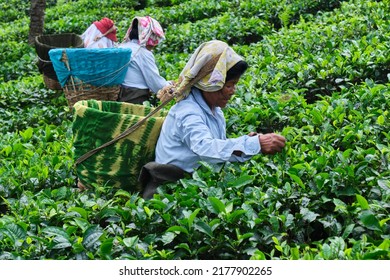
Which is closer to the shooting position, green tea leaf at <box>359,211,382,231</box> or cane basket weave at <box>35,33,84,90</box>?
green tea leaf at <box>359,211,382,231</box>

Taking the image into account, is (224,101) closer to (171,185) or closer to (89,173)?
(171,185)

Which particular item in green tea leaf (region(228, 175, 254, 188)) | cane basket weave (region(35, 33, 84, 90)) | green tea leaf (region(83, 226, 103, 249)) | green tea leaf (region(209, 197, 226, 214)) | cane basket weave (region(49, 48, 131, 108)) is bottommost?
cane basket weave (region(35, 33, 84, 90))

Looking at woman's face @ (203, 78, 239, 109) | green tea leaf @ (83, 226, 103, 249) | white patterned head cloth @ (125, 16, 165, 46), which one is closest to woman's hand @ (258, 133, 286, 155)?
woman's face @ (203, 78, 239, 109)

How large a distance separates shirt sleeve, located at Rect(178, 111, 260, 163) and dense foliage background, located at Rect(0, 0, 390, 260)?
0.07 metres

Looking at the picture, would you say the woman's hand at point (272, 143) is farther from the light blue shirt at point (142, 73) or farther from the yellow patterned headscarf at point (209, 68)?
the light blue shirt at point (142, 73)

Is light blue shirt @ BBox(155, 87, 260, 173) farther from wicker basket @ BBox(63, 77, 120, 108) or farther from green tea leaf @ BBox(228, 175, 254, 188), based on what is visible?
wicker basket @ BBox(63, 77, 120, 108)

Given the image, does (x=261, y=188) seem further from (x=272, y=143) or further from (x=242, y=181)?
(x=272, y=143)

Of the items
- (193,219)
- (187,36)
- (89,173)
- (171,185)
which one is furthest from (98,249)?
(187,36)

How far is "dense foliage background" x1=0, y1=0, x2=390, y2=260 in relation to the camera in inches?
114

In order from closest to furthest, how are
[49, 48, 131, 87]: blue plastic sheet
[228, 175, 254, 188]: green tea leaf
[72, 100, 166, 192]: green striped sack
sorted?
[228, 175, 254, 188]: green tea leaf < [72, 100, 166, 192]: green striped sack < [49, 48, 131, 87]: blue plastic sheet

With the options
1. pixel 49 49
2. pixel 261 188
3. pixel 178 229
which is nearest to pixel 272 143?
pixel 261 188

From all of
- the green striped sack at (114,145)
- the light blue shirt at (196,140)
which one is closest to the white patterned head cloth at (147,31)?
the green striped sack at (114,145)

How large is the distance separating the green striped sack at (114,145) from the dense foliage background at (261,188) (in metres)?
0.11

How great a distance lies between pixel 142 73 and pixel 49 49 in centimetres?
157
